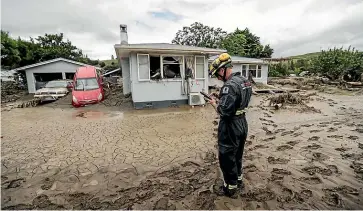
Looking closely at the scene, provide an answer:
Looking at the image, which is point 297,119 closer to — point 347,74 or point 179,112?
point 179,112

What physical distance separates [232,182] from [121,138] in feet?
11.9

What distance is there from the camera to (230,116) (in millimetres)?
2559

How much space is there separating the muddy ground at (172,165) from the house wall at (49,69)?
38.1 ft

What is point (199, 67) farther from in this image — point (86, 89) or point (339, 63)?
point (339, 63)

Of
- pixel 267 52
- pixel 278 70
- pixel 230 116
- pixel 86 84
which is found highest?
pixel 267 52

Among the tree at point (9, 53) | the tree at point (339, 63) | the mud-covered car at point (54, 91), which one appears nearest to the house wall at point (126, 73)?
the mud-covered car at point (54, 91)

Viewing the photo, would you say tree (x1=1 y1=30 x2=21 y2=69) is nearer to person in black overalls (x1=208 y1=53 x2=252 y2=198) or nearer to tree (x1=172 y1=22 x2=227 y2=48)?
person in black overalls (x1=208 y1=53 x2=252 y2=198)

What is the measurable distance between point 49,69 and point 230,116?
61.4ft

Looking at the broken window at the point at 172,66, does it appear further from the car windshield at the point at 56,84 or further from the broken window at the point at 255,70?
the broken window at the point at 255,70

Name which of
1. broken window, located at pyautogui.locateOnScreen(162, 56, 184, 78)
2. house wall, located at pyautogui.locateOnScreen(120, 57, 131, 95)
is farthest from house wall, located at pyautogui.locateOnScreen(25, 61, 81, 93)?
broken window, located at pyautogui.locateOnScreen(162, 56, 184, 78)

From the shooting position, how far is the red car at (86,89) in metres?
10.3

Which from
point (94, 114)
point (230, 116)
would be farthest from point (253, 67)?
point (230, 116)


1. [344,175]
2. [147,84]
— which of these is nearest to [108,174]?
[344,175]

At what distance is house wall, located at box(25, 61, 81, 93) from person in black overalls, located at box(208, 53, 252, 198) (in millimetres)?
17837
